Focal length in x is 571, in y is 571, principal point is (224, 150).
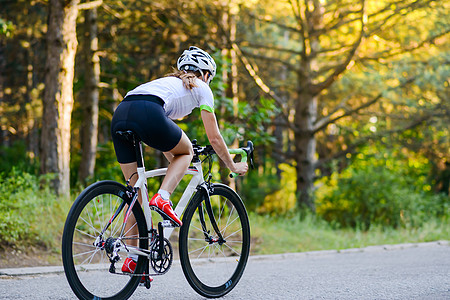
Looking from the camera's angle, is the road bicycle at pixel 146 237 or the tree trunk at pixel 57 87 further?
the tree trunk at pixel 57 87

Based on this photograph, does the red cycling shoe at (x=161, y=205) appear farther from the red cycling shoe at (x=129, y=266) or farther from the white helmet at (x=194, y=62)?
the white helmet at (x=194, y=62)

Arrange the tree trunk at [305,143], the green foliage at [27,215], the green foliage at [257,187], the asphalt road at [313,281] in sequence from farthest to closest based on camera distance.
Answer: the green foliage at [257,187], the tree trunk at [305,143], the green foliage at [27,215], the asphalt road at [313,281]

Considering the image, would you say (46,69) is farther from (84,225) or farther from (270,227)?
(84,225)

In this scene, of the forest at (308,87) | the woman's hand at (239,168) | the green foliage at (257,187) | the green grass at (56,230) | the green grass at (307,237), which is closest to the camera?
the woman's hand at (239,168)

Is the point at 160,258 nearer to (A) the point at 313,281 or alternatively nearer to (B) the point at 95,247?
(B) the point at 95,247

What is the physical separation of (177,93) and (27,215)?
14.1 feet

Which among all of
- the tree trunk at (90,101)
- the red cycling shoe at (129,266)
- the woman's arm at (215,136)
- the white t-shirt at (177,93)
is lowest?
the red cycling shoe at (129,266)

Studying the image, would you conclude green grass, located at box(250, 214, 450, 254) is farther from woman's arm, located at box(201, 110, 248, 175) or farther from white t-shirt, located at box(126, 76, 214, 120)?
white t-shirt, located at box(126, 76, 214, 120)

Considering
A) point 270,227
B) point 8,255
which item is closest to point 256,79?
point 270,227

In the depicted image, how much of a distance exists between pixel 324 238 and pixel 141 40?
28.9 ft

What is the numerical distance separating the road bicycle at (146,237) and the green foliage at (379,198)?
8.87m

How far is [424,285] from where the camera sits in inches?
203

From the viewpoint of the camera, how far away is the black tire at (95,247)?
3.74m

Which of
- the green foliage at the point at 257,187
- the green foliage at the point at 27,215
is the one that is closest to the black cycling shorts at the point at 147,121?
the green foliage at the point at 27,215
